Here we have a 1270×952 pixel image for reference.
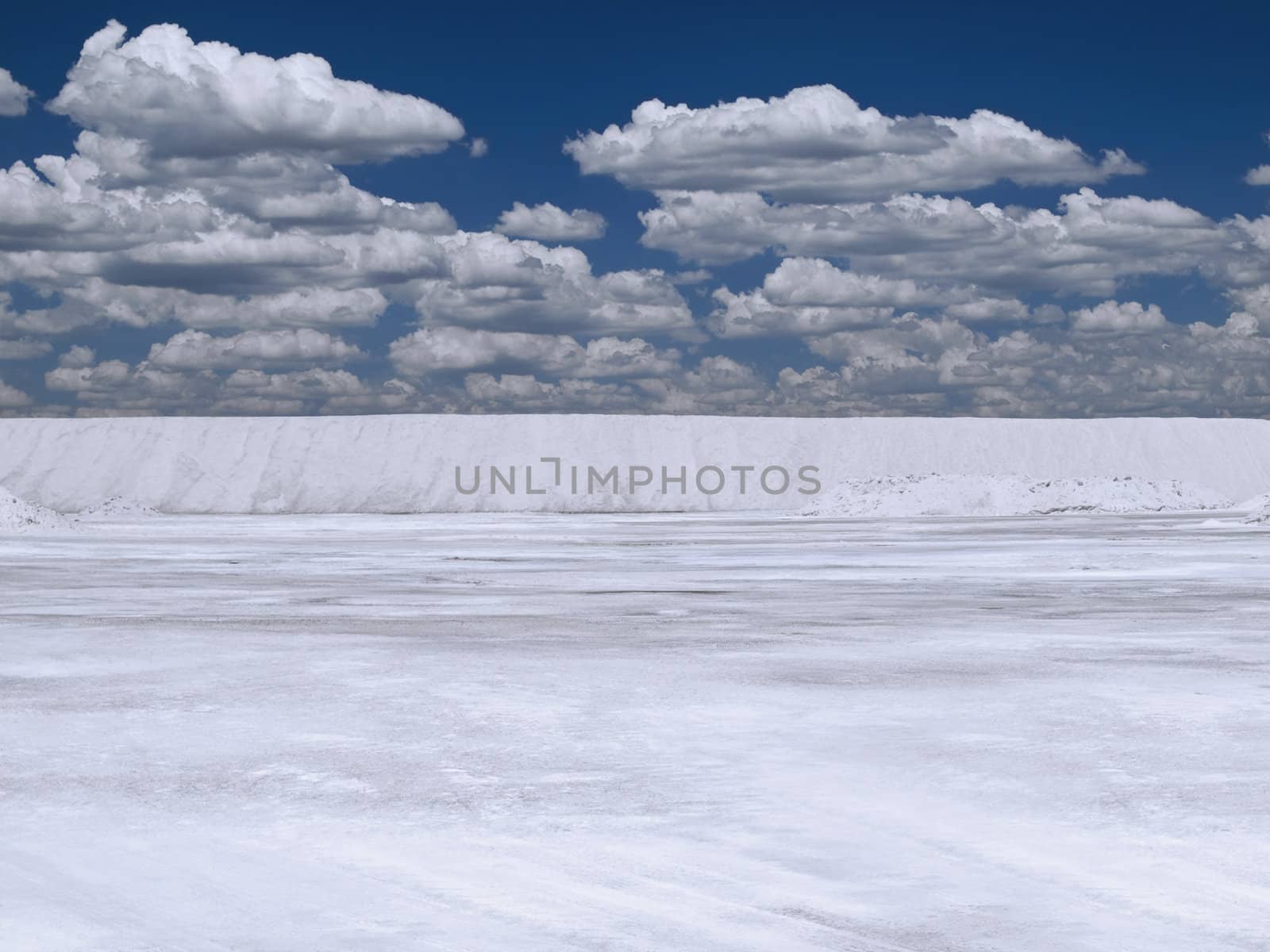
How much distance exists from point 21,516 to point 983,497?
32.1m

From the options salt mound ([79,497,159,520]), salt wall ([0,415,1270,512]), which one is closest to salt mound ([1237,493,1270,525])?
salt wall ([0,415,1270,512])

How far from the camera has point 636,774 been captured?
830 centimetres

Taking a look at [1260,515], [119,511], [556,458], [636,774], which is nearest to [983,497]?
[1260,515]

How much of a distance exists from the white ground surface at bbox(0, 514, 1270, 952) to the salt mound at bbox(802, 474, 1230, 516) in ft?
118

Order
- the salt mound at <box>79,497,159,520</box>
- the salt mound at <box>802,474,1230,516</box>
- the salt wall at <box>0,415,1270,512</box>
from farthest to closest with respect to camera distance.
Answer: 1. the salt wall at <box>0,415,1270,512</box>
2. the salt mound at <box>79,497,159,520</box>
3. the salt mound at <box>802,474,1230,516</box>

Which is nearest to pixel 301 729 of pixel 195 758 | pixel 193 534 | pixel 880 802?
pixel 195 758

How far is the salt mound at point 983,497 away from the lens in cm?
5516

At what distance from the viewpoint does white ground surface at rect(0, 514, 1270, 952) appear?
5699 millimetres

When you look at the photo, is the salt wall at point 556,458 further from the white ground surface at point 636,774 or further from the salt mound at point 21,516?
the white ground surface at point 636,774

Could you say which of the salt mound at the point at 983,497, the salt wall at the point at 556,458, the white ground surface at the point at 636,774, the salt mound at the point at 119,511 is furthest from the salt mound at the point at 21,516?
the salt wall at the point at 556,458

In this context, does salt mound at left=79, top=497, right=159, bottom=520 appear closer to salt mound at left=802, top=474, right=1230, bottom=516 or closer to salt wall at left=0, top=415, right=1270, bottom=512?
salt wall at left=0, top=415, right=1270, bottom=512

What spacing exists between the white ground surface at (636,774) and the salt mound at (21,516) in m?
23.8

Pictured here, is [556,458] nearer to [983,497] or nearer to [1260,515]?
[983,497]

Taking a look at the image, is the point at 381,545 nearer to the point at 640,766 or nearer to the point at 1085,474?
the point at 640,766
